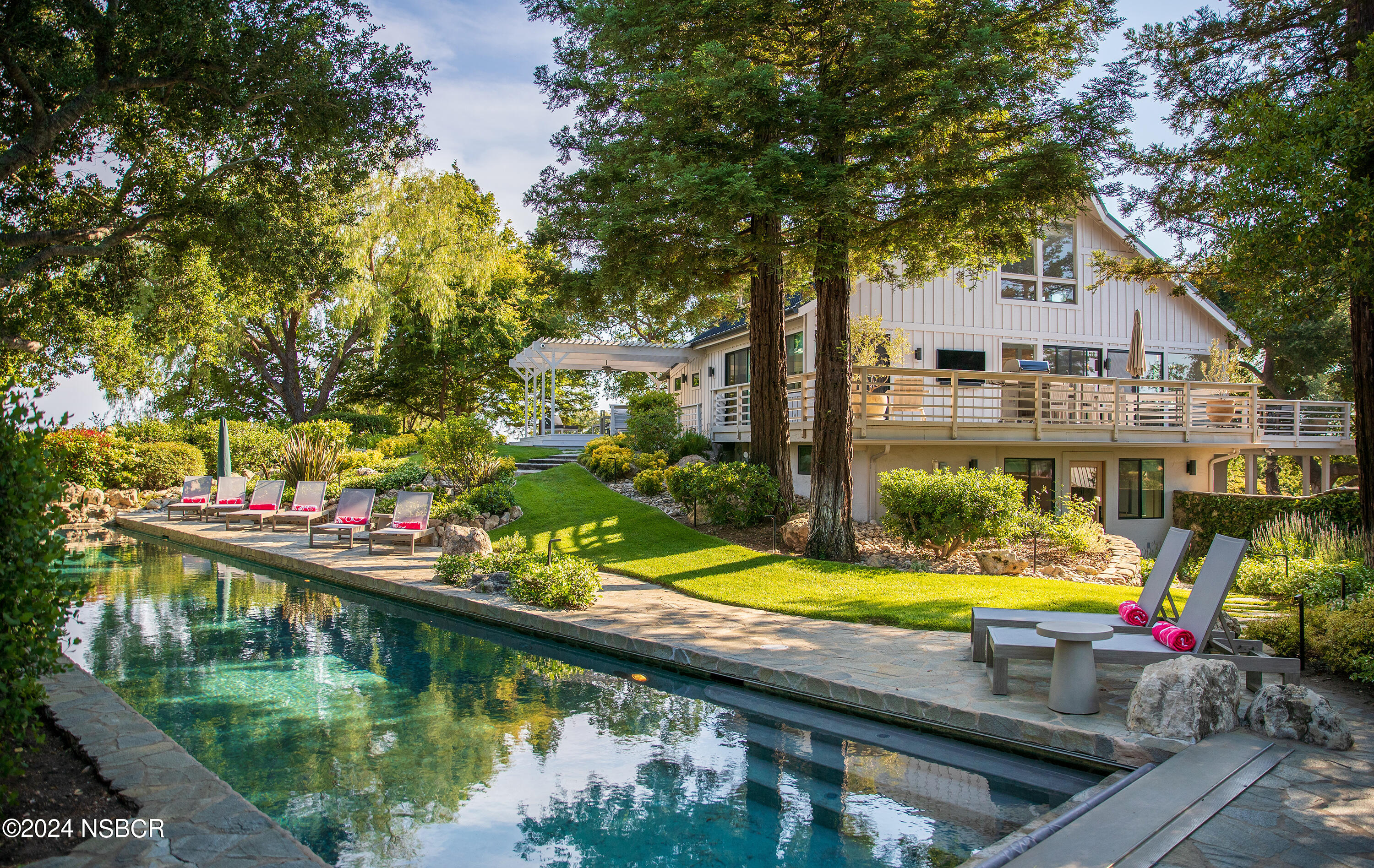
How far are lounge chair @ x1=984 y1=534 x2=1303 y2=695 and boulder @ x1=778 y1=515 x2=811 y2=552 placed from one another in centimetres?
668

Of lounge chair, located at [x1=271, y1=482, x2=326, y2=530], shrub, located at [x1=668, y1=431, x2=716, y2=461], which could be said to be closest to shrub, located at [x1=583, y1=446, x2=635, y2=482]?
shrub, located at [x1=668, y1=431, x2=716, y2=461]

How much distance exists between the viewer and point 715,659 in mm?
6699

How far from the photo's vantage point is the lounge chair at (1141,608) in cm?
605

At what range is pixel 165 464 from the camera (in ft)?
75.4

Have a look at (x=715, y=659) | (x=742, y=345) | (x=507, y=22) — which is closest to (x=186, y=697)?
(x=715, y=659)

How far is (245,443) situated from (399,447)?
4773mm

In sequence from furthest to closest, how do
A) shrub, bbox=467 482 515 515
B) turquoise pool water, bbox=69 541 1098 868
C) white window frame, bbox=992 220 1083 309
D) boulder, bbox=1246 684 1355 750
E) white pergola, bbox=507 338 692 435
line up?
white pergola, bbox=507 338 692 435
white window frame, bbox=992 220 1083 309
shrub, bbox=467 482 515 515
boulder, bbox=1246 684 1355 750
turquoise pool water, bbox=69 541 1098 868

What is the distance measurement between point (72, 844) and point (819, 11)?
1220 cm

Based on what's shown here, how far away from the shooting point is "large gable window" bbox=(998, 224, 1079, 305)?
782 inches

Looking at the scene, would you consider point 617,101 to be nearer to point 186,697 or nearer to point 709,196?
point 709,196

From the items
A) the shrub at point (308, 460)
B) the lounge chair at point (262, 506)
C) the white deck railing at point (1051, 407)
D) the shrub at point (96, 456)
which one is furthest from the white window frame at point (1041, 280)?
the shrub at point (96, 456)

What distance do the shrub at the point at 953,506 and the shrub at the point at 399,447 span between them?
645 inches

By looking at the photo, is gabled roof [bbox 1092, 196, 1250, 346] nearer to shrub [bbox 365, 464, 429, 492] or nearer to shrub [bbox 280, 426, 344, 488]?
shrub [bbox 365, 464, 429, 492]

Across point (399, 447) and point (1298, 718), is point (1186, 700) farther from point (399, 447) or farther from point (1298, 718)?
point (399, 447)
